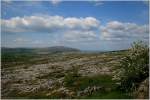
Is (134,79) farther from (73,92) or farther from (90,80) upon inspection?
(90,80)

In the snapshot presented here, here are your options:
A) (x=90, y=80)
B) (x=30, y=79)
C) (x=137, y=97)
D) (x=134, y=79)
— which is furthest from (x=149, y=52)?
(x=30, y=79)

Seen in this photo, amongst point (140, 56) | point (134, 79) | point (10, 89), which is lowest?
point (10, 89)

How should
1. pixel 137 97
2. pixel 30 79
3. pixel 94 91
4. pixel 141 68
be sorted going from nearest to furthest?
1. pixel 137 97
2. pixel 141 68
3. pixel 94 91
4. pixel 30 79

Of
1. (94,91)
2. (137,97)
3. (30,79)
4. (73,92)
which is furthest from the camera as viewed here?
(30,79)

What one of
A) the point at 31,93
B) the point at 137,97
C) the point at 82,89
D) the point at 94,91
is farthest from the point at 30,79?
the point at 137,97

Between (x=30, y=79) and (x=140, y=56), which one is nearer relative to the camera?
(x=140, y=56)

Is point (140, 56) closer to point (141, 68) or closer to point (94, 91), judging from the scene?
point (141, 68)

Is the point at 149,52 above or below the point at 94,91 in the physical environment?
above
